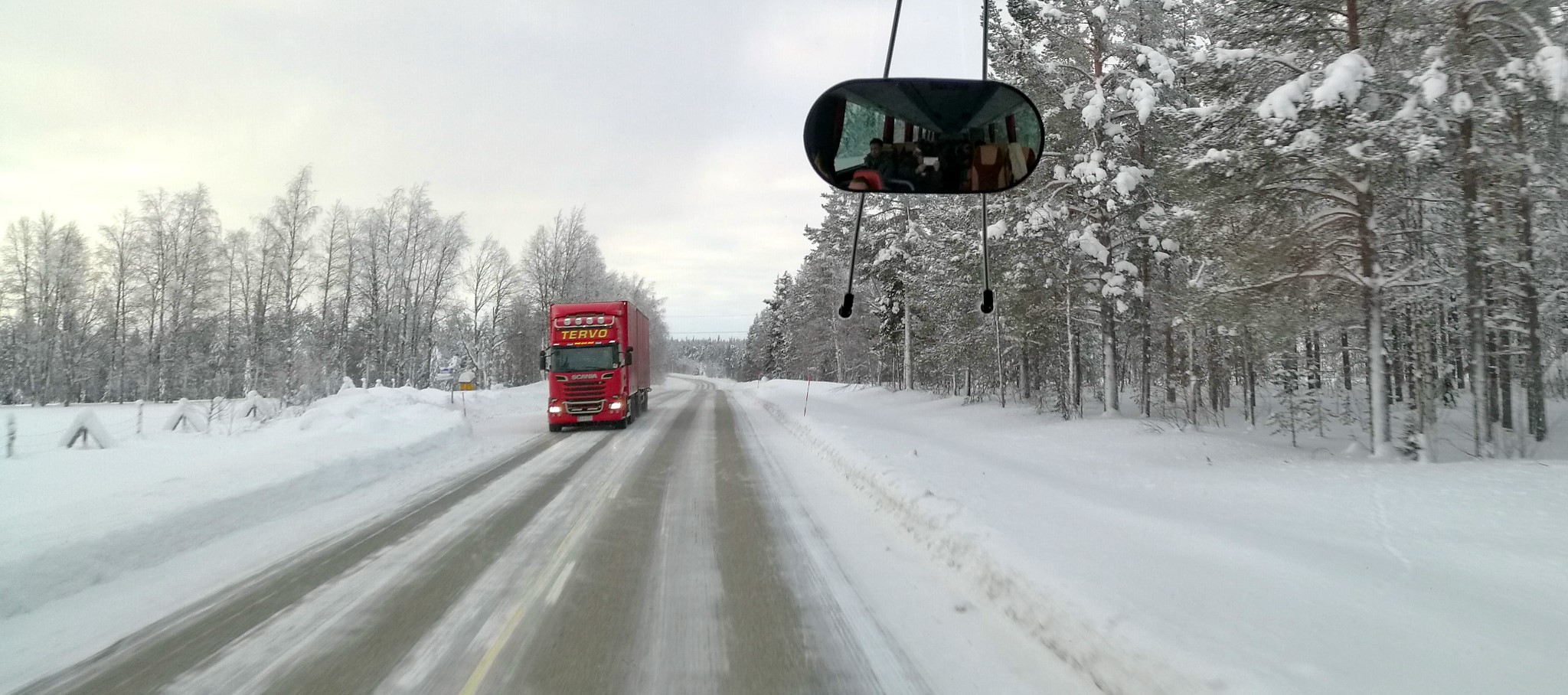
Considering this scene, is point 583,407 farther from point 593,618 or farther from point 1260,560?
point 1260,560

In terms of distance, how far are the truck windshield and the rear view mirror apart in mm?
17961

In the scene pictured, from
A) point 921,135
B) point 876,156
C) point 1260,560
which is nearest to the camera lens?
point 921,135

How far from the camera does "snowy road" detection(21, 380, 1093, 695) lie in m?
4.11

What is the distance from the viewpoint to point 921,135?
4367mm

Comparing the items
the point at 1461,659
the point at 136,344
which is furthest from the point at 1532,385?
the point at 136,344

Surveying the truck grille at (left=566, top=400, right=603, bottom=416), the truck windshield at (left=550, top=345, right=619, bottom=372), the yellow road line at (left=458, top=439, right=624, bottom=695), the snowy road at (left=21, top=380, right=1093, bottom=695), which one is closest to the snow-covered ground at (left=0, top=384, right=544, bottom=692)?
the snowy road at (left=21, top=380, right=1093, bottom=695)

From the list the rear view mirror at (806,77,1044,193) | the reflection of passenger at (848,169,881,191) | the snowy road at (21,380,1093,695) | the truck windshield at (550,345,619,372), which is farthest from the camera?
the truck windshield at (550,345,619,372)

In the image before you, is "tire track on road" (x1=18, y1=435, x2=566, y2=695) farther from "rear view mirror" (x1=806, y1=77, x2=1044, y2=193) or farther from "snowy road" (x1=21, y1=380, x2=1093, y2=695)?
"rear view mirror" (x1=806, y1=77, x2=1044, y2=193)

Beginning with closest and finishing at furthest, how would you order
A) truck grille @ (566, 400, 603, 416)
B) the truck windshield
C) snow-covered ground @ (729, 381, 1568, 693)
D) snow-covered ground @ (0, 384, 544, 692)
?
snow-covered ground @ (729, 381, 1568, 693) → snow-covered ground @ (0, 384, 544, 692) → truck grille @ (566, 400, 603, 416) → the truck windshield

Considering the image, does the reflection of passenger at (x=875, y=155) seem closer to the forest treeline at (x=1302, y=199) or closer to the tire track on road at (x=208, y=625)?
the tire track on road at (x=208, y=625)

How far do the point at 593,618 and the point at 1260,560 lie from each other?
5.29 metres

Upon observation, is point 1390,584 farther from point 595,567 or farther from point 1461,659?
point 595,567

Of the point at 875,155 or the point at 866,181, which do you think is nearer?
the point at 875,155

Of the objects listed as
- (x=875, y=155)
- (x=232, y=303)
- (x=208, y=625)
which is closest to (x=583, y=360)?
(x=208, y=625)
